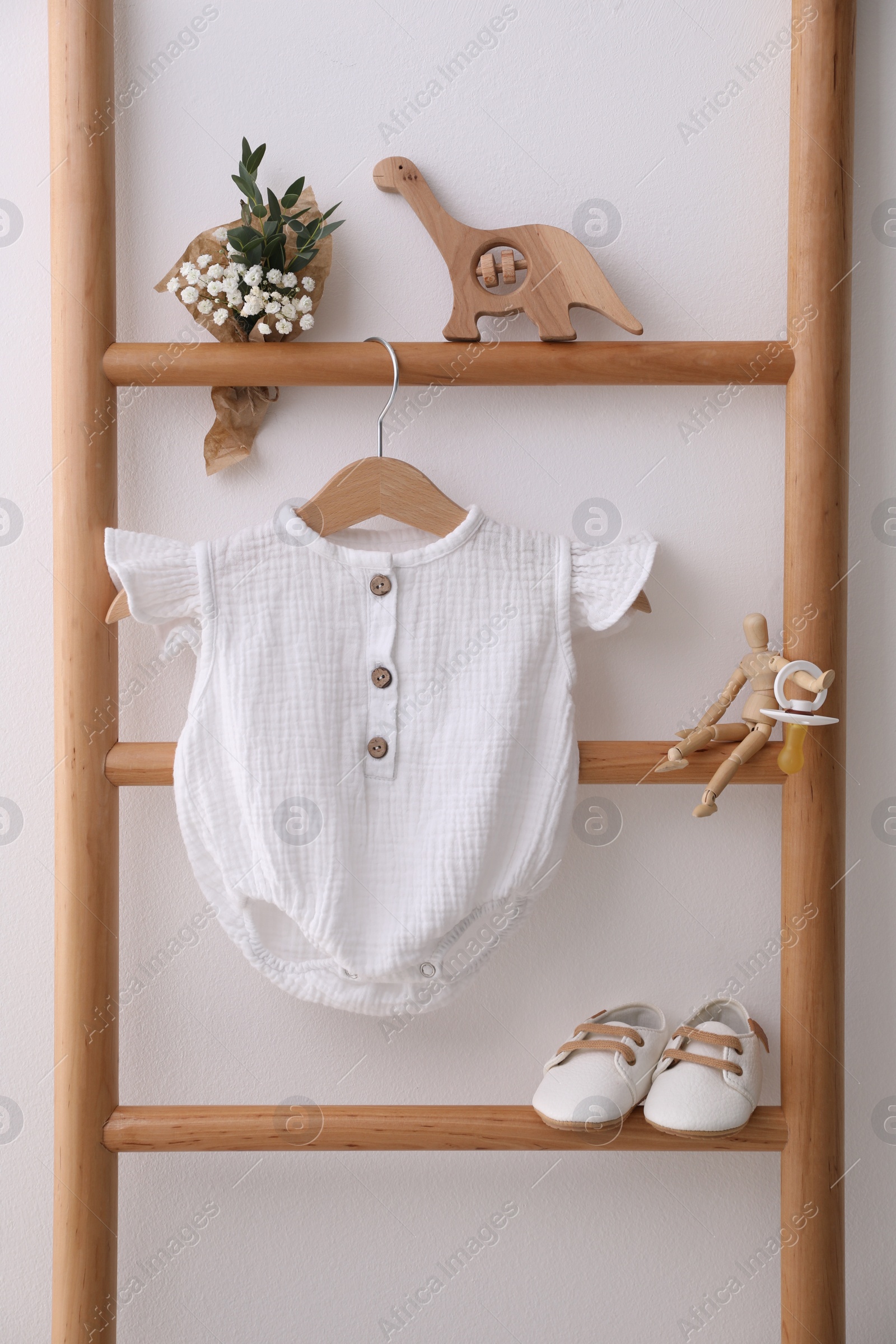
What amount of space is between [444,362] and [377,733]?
13.6 inches

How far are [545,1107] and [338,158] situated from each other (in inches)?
36.2

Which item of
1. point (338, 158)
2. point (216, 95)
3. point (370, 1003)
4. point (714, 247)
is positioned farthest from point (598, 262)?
point (370, 1003)

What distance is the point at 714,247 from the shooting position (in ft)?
2.94

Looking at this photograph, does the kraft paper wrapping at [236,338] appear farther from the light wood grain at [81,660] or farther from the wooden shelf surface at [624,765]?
the wooden shelf surface at [624,765]

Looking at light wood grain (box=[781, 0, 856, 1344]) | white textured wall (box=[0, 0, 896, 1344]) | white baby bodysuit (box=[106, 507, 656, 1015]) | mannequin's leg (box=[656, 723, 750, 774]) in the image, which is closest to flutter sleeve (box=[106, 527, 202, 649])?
white baby bodysuit (box=[106, 507, 656, 1015])

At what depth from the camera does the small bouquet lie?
0.80 meters

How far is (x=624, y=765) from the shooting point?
2.68 feet

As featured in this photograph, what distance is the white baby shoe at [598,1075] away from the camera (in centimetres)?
79

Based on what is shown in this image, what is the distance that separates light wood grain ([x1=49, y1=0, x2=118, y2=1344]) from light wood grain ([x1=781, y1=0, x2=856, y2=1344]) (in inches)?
25.1

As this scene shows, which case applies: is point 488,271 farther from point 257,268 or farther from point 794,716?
point 794,716

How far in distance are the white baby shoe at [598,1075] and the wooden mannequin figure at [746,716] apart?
23 cm

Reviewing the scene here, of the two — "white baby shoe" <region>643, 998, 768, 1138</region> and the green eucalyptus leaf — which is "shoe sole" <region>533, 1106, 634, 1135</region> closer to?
"white baby shoe" <region>643, 998, 768, 1138</region>

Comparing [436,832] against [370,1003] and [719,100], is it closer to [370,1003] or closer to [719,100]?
[370,1003]

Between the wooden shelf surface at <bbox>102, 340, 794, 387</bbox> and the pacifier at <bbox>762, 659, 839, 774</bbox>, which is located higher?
the wooden shelf surface at <bbox>102, 340, 794, 387</bbox>
